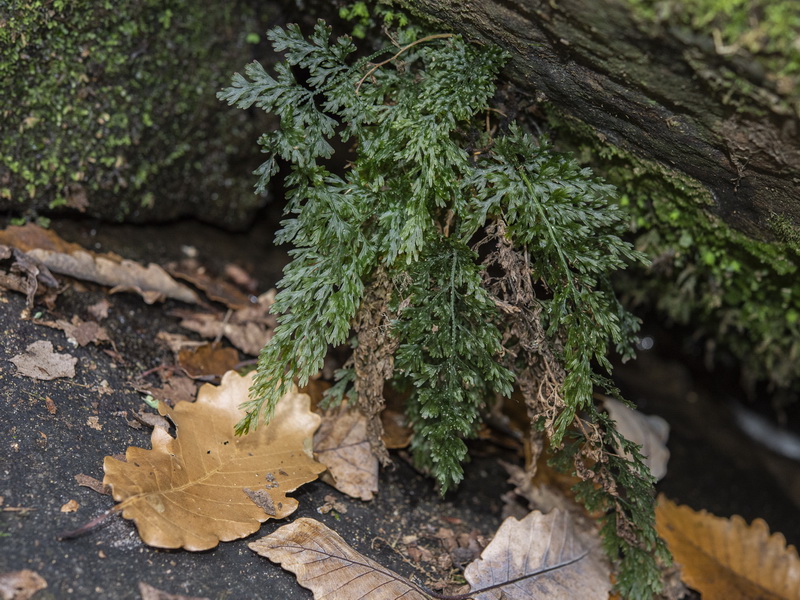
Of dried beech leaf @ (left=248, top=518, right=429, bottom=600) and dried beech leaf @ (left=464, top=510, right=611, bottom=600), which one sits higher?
dried beech leaf @ (left=464, top=510, right=611, bottom=600)

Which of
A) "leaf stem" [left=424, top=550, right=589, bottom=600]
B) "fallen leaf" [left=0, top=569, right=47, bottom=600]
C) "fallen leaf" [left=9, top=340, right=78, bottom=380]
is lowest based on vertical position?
"fallen leaf" [left=0, top=569, right=47, bottom=600]

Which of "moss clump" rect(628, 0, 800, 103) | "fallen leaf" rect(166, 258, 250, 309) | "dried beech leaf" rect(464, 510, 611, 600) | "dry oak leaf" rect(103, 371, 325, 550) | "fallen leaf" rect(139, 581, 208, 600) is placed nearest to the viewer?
"moss clump" rect(628, 0, 800, 103)

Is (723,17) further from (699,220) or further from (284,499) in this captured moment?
(284,499)

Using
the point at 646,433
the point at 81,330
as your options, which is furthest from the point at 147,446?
the point at 646,433

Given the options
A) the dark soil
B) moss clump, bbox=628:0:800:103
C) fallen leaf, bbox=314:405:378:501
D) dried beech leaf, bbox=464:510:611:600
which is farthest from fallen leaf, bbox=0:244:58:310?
moss clump, bbox=628:0:800:103

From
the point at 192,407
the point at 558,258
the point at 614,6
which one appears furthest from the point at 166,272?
the point at 614,6

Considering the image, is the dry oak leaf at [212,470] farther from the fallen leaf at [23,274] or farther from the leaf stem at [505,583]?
the fallen leaf at [23,274]

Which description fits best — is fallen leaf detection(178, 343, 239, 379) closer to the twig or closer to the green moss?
the twig
